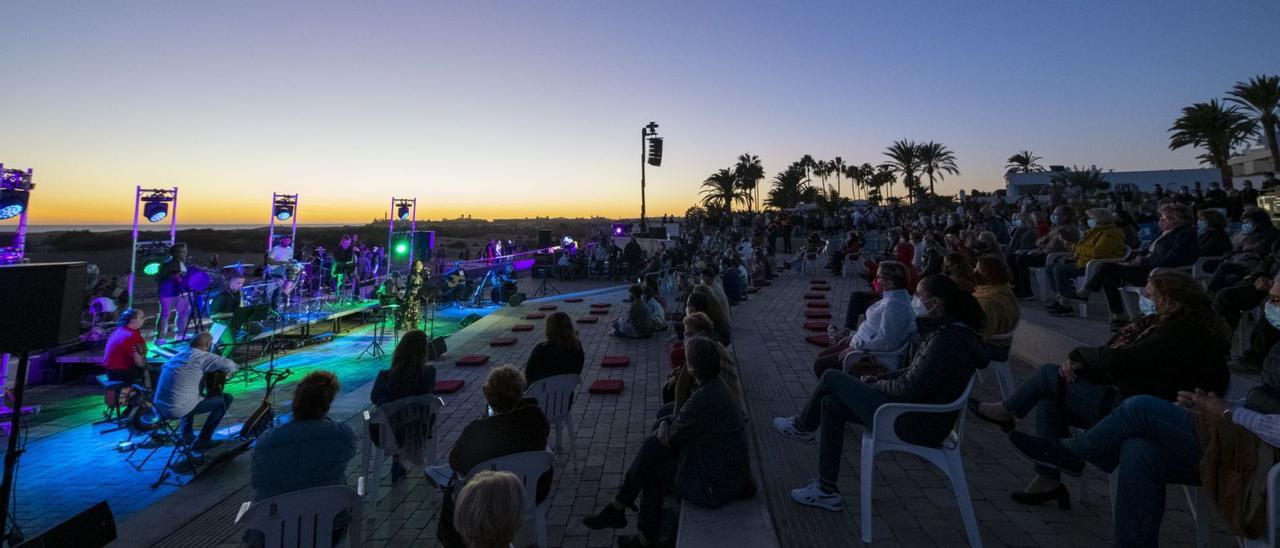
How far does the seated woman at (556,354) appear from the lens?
474 centimetres

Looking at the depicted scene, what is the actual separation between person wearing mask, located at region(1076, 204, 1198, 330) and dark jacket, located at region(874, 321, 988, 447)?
4465 millimetres

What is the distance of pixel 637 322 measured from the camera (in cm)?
1012

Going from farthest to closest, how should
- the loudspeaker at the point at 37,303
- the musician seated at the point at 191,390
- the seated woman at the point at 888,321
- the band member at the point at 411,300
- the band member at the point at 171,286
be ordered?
the band member at the point at 411,300
the band member at the point at 171,286
the musician seated at the point at 191,390
the seated woman at the point at 888,321
the loudspeaker at the point at 37,303

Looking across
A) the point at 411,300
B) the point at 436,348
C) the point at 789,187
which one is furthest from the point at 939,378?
the point at 789,187

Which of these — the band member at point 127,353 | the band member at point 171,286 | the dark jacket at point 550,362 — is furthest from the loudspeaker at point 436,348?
the band member at point 171,286

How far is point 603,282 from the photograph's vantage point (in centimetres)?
2403

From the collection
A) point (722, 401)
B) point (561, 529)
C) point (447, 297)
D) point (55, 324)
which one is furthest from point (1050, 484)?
point (447, 297)

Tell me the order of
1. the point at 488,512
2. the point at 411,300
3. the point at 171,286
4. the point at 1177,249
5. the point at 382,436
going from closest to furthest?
the point at 488,512
the point at 382,436
the point at 1177,249
the point at 171,286
the point at 411,300

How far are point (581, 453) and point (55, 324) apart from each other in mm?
4172

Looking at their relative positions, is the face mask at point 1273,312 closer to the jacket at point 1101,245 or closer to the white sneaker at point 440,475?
the jacket at point 1101,245

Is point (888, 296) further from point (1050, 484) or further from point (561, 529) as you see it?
point (561, 529)

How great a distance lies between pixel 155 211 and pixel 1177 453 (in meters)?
17.6

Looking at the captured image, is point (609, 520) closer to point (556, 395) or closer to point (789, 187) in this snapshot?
point (556, 395)

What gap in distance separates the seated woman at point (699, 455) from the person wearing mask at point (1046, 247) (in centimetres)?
740
